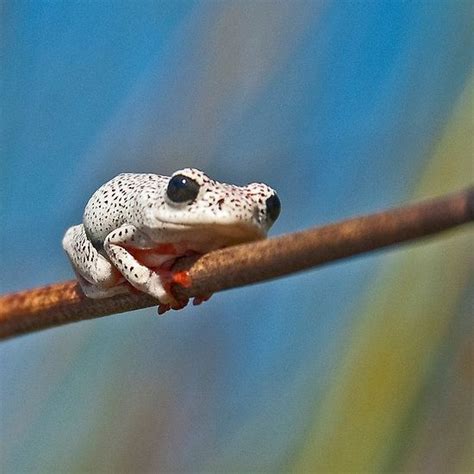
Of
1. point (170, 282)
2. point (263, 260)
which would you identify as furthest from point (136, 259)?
point (263, 260)

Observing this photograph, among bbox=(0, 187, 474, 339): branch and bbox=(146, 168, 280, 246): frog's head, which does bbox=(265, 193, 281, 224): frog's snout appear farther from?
bbox=(0, 187, 474, 339): branch

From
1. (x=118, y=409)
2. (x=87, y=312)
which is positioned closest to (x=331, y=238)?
(x=87, y=312)

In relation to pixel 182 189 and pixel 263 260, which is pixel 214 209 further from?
pixel 263 260

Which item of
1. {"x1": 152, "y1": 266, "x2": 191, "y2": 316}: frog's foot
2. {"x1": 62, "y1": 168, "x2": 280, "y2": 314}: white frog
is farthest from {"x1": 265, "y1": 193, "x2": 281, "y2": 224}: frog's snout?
{"x1": 152, "y1": 266, "x2": 191, "y2": 316}: frog's foot

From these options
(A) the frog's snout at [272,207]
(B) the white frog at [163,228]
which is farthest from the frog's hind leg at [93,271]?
(A) the frog's snout at [272,207]

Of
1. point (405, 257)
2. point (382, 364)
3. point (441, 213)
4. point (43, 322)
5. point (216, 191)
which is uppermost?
point (441, 213)

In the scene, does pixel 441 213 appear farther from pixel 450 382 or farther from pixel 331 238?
pixel 450 382
